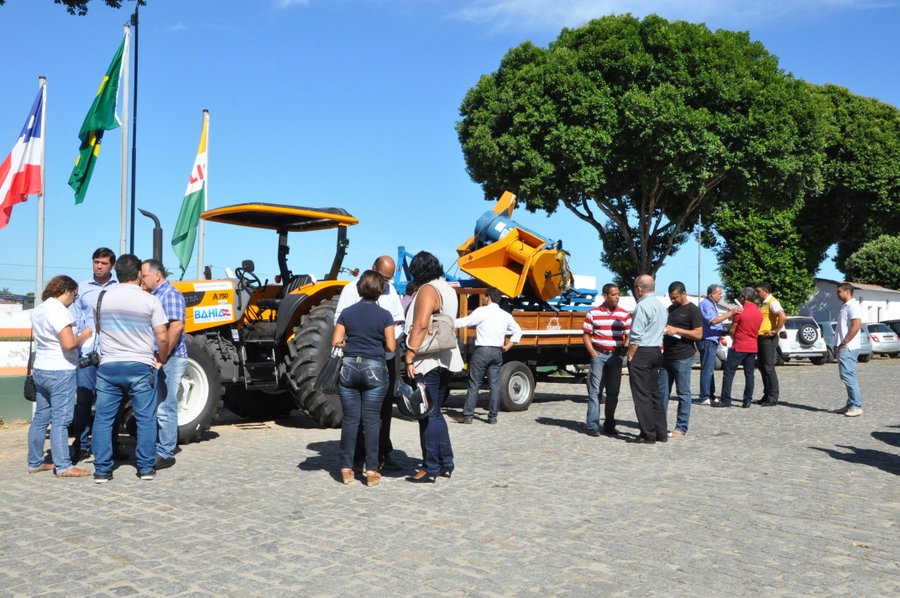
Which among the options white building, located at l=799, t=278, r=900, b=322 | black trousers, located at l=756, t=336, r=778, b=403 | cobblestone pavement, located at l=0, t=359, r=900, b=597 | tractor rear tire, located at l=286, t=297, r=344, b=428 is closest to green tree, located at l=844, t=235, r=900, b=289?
white building, located at l=799, t=278, r=900, b=322

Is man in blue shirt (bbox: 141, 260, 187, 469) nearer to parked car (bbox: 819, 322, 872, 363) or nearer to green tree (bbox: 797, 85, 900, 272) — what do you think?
parked car (bbox: 819, 322, 872, 363)

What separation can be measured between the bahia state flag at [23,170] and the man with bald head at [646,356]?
39.8 ft

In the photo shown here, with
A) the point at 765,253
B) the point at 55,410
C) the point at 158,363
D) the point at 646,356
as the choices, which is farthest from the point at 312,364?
the point at 765,253

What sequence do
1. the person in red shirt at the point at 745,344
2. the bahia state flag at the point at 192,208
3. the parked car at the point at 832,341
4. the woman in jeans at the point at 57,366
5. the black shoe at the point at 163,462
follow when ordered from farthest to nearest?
the parked car at the point at 832,341 → the bahia state flag at the point at 192,208 → the person in red shirt at the point at 745,344 → the black shoe at the point at 163,462 → the woman in jeans at the point at 57,366

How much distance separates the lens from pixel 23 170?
53.6 feet

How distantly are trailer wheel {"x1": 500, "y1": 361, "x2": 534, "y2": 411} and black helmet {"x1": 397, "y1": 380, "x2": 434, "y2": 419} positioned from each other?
540cm

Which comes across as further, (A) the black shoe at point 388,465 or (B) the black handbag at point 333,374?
(A) the black shoe at point 388,465

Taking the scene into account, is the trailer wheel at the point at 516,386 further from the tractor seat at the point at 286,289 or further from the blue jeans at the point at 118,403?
the blue jeans at the point at 118,403

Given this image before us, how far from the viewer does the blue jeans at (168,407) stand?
7840 millimetres

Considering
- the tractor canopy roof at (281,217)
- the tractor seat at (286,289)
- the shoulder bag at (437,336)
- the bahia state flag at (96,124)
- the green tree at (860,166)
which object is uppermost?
the green tree at (860,166)

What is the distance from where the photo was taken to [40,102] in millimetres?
16547

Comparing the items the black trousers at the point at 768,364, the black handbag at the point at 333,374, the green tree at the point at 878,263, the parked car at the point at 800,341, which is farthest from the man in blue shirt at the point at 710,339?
the green tree at the point at 878,263

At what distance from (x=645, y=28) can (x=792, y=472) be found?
19107 mm

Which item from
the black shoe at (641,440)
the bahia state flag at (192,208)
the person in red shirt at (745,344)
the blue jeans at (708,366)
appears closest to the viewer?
the black shoe at (641,440)
